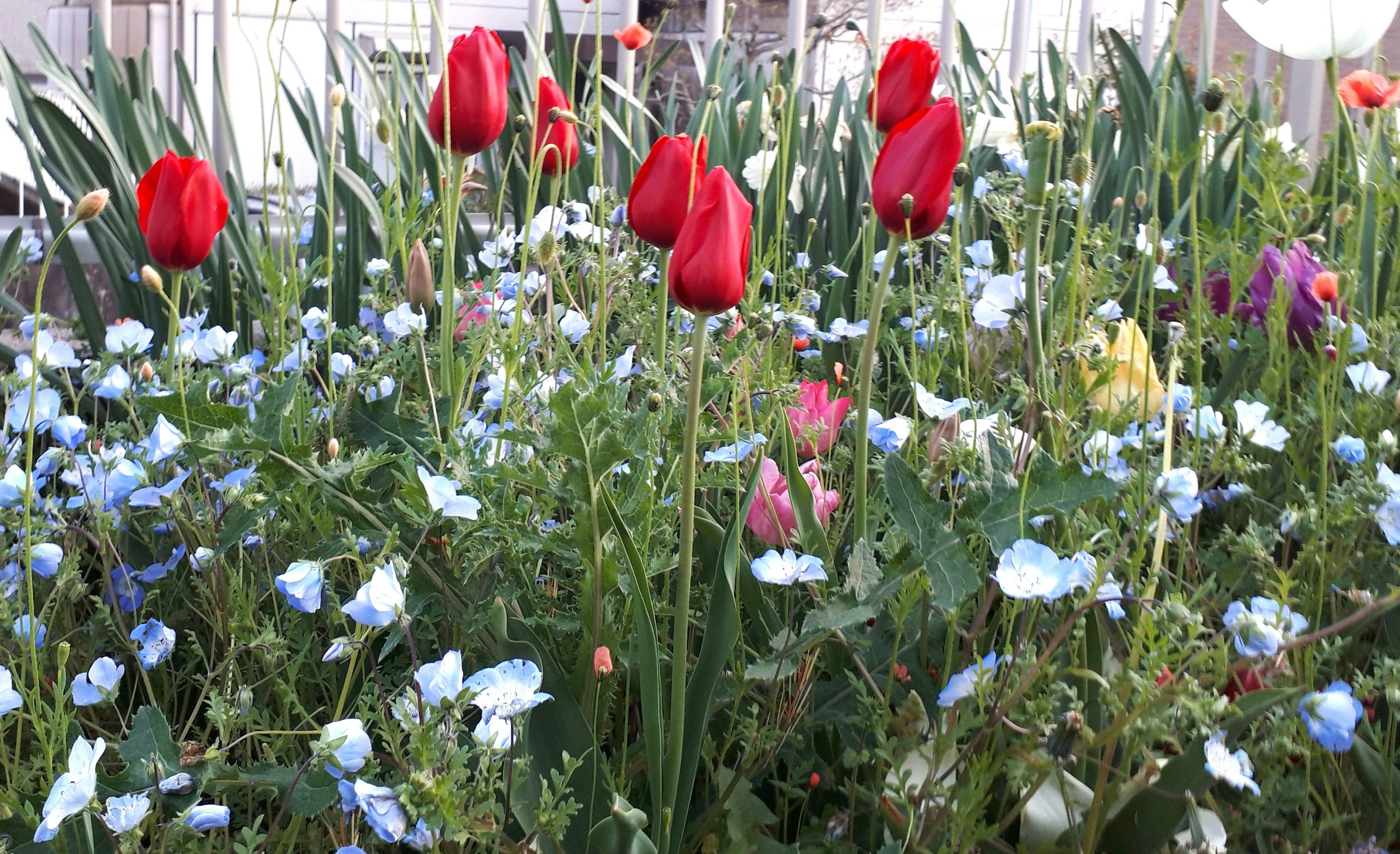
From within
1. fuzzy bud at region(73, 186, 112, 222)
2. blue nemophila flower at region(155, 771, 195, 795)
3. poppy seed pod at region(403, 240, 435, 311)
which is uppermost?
fuzzy bud at region(73, 186, 112, 222)

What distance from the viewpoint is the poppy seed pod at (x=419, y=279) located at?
2.84 ft

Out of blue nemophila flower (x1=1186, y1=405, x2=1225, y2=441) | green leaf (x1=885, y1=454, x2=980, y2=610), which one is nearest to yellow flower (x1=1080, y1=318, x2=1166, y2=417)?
blue nemophila flower (x1=1186, y1=405, x2=1225, y2=441)

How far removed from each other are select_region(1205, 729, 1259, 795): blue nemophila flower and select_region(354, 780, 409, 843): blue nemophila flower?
344 millimetres

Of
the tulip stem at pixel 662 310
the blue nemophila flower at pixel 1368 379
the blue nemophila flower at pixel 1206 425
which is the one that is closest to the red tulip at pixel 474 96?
the tulip stem at pixel 662 310

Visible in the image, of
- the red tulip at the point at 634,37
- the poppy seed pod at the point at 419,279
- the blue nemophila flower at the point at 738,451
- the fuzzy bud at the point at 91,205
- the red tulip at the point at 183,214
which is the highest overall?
the red tulip at the point at 634,37

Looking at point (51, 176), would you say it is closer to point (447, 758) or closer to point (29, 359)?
point (29, 359)

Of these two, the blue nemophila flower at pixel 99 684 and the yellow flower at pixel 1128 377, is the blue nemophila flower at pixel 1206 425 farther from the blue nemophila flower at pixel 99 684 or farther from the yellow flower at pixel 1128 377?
the blue nemophila flower at pixel 99 684

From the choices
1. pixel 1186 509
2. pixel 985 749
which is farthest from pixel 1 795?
pixel 1186 509

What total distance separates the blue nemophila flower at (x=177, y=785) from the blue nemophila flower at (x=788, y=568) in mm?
275

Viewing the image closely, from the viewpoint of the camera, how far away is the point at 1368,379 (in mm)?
802

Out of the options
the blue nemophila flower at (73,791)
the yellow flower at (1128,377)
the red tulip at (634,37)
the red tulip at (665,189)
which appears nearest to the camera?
the blue nemophila flower at (73,791)

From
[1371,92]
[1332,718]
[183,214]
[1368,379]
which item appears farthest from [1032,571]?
[1371,92]

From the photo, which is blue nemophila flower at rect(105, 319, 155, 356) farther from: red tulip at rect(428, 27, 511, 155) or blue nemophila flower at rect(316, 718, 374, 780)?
blue nemophila flower at rect(316, 718, 374, 780)

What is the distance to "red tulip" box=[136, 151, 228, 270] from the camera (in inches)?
28.2
